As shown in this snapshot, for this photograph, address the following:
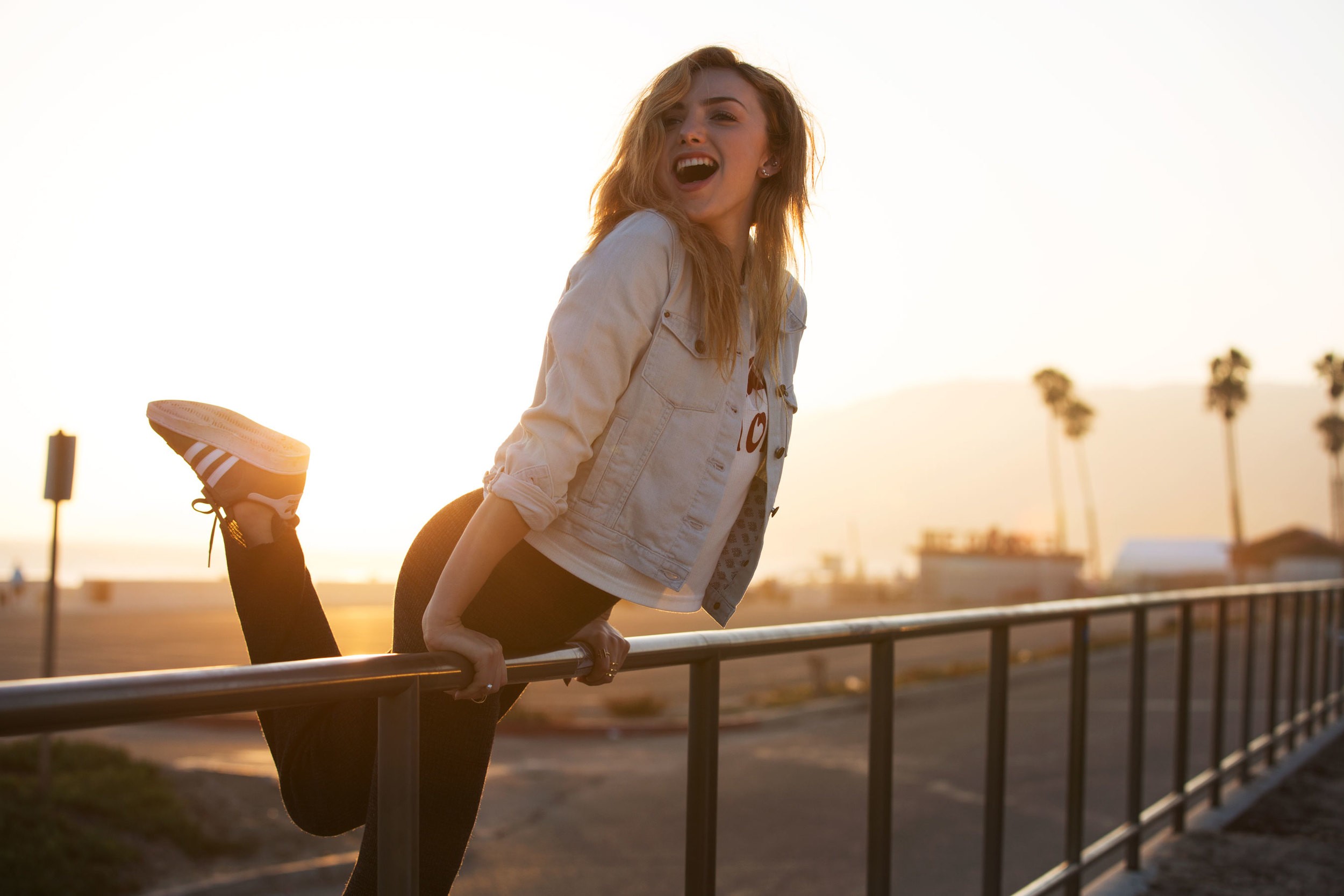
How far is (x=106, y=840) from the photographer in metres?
5.87

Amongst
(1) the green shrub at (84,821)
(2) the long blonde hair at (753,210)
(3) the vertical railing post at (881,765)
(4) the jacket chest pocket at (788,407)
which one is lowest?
(1) the green shrub at (84,821)

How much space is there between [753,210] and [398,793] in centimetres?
121

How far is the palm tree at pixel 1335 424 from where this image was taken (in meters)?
30.5

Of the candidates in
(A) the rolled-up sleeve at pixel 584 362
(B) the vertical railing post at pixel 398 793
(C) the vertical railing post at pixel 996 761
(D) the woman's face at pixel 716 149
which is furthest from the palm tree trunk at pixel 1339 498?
(B) the vertical railing post at pixel 398 793

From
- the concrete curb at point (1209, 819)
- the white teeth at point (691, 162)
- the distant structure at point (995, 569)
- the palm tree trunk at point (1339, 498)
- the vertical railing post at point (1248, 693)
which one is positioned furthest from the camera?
the palm tree trunk at point (1339, 498)

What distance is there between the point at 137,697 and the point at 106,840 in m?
5.50

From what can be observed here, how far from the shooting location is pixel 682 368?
1.82 meters

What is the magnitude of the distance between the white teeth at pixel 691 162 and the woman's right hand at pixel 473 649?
871mm

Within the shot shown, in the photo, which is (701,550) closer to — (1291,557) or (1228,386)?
(1228,386)

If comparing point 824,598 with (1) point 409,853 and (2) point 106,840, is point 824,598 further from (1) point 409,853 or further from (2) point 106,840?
(1) point 409,853

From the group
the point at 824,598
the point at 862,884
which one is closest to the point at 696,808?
the point at 862,884

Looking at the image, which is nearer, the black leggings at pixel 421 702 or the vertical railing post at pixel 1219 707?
the black leggings at pixel 421 702

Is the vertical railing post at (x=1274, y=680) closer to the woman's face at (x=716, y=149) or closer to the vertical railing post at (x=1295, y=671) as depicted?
the vertical railing post at (x=1295, y=671)

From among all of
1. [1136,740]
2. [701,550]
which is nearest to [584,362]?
[701,550]
